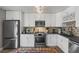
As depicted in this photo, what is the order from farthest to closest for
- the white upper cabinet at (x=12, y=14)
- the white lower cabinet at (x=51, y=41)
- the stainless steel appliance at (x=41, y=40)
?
the stainless steel appliance at (x=41, y=40) → the white lower cabinet at (x=51, y=41) → the white upper cabinet at (x=12, y=14)

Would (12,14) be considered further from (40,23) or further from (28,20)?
(40,23)

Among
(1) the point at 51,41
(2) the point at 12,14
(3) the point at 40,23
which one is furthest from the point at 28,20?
(1) the point at 51,41

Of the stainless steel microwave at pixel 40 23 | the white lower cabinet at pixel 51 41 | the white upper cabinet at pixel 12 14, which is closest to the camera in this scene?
the white upper cabinet at pixel 12 14

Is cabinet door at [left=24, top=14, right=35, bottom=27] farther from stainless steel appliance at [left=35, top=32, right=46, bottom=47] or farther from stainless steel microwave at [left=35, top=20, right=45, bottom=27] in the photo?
stainless steel appliance at [left=35, top=32, right=46, bottom=47]

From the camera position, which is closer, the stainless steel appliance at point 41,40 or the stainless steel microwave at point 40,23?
the stainless steel appliance at point 41,40

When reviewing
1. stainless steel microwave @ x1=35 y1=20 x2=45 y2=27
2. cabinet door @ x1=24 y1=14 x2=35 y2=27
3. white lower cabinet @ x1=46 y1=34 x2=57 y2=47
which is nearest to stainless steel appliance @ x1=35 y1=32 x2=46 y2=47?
white lower cabinet @ x1=46 y1=34 x2=57 y2=47

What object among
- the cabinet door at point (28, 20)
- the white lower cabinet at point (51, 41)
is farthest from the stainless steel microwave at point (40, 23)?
the white lower cabinet at point (51, 41)

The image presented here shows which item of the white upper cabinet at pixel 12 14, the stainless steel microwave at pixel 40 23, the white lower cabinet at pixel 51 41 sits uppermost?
the white upper cabinet at pixel 12 14

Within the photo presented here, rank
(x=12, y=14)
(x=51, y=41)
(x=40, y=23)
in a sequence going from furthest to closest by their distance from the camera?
1. (x=40, y=23)
2. (x=51, y=41)
3. (x=12, y=14)

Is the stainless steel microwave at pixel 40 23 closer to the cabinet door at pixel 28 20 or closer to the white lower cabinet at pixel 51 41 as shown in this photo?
the cabinet door at pixel 28 20

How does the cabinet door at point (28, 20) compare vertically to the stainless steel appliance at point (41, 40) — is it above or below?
above
